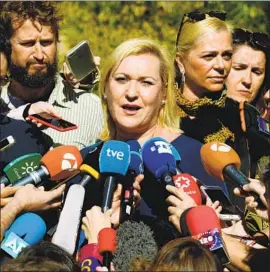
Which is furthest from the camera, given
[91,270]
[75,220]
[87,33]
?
[87,33]

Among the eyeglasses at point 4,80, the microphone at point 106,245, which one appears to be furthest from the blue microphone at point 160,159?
the eyeglasses at point 4,80

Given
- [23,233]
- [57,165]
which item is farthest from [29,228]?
[57,165]

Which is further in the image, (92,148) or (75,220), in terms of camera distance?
(92,148)

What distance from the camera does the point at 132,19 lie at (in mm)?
3582

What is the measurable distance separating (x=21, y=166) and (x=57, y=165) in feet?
0.68

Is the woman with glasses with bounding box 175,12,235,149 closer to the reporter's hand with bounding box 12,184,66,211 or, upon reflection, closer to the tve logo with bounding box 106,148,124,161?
the tve logo with bounding box 106,148,124,161

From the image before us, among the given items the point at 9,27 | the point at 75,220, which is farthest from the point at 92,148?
the point at 9,27

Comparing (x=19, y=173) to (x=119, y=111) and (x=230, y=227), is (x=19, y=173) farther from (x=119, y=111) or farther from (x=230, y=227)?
(x=230, y=227)

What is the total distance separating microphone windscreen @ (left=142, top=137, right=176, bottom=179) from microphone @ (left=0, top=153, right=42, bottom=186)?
18.7 inches

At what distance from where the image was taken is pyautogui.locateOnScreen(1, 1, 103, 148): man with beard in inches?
135

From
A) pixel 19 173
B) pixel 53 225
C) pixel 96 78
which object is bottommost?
pixel 53 225

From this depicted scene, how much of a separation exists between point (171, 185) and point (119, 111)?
1.64 feet

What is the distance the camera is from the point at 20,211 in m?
3.21

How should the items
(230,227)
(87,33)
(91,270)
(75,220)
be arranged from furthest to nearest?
(87,33) → (230,227) → (75,220) → (91,270)
